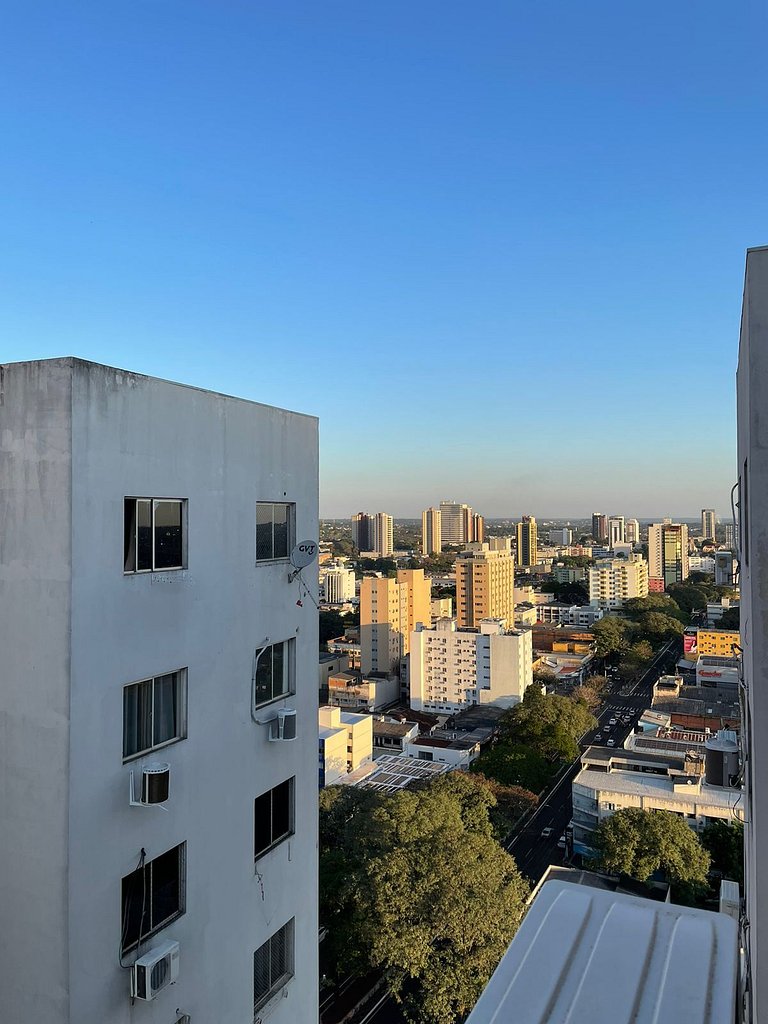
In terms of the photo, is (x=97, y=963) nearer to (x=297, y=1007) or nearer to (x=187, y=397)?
(x=297, y=1007)

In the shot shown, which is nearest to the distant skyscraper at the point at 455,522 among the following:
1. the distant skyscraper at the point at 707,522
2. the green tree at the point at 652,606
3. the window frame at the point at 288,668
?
the distant skyscraper at the point at 707,522

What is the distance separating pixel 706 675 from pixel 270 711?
25.9m

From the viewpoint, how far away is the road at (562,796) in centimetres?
1380

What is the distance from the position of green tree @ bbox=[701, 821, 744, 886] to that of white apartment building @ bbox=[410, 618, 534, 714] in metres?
12.4

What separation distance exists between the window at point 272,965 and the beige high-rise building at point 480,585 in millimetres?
30029

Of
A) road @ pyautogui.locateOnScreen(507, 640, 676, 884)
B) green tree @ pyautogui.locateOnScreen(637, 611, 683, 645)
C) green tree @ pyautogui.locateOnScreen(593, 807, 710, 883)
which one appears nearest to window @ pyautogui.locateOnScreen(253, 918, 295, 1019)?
green tree @ pyautogui.locateOnScreen(593, 807, 710, 883)

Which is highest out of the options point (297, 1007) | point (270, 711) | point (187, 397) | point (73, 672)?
point (187, 397)

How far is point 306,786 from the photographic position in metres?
3.38

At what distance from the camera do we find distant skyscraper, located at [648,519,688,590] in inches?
2154

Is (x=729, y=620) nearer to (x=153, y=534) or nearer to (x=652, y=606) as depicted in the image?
(x=652, y=606)

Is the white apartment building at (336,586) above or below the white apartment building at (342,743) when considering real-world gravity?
above

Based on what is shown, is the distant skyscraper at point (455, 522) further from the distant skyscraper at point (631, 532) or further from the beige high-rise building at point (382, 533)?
the distant skyscraper at point (631, 532)

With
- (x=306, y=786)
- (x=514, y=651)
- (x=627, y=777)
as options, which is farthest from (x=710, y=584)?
(x=306, y=786)

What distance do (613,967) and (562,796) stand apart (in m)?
16.4
